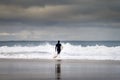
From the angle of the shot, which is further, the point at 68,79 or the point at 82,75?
the point at 82,75

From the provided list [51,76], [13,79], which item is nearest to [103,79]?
[51,76]

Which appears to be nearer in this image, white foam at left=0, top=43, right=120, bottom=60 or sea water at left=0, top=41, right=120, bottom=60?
white foam at left=0, top=43, right=120, bottom=60

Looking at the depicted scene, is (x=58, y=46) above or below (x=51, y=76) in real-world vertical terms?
above

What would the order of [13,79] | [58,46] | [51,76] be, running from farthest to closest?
1. [58,46]
2. [51,76]
3. [13,79]

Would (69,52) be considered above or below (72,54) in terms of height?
above

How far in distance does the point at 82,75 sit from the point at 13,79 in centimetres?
511

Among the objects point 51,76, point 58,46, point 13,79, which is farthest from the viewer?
point 58,46

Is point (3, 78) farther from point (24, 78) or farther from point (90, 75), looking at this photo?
point (90, 75)

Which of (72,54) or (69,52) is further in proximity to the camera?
(69,52)

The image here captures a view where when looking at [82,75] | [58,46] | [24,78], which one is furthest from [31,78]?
[58,46]

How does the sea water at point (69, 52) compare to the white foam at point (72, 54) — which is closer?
the white foam at point (72, 54)

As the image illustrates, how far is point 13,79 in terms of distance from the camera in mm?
21047

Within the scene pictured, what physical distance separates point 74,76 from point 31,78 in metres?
3.09

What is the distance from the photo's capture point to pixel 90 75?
923 inches
